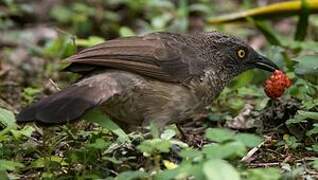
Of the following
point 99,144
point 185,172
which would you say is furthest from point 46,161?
point 185,172

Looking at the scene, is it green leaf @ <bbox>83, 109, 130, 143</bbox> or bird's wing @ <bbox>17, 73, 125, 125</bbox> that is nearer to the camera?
bird's wing @ <bbox>17, 73, 125, 125</bbox>

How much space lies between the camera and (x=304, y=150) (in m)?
4.84

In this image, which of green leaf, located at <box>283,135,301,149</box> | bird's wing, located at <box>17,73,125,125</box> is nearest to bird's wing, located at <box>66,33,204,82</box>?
bird's wing, located at <box>17,73,125,125</box>

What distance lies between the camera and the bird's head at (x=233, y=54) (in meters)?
5.35

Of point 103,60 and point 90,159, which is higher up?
point 103,60

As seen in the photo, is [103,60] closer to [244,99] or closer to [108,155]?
[108,155]

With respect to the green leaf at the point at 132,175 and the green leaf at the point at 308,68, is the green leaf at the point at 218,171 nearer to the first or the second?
the green leaf at the point at 132,175

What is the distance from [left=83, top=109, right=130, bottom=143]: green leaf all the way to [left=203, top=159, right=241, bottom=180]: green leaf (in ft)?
3.71

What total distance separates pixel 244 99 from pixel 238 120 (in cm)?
74

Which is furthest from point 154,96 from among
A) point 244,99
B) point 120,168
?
point 244,99

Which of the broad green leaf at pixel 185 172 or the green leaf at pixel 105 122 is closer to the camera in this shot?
the broad green leaf at pixel 185 172

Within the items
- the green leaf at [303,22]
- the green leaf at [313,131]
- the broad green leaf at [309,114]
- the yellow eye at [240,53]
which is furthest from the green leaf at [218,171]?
the green leaf at [303,22]

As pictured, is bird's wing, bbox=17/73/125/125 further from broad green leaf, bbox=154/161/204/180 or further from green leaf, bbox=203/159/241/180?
green leaf, bbox=203/159/241/180

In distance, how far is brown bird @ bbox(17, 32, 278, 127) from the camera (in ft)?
15.3
